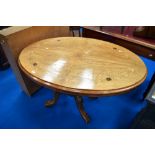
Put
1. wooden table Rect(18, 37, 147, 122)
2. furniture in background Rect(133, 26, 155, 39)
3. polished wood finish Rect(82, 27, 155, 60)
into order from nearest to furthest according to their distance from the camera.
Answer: wooden table Rect(18, 37, 147, 122), polished wood finish Rect(82, 27, 155, 60), furniture in background Rect(133, 26, 155, 39)

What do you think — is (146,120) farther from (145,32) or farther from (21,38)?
(145,32)

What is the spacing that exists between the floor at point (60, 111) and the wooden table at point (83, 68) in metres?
0.71

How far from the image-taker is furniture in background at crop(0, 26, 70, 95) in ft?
3.97

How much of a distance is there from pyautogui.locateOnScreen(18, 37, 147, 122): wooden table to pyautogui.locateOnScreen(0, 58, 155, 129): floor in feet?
2.32

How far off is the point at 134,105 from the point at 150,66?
3.46ft

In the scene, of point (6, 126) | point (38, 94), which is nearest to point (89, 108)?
point (38, 94)

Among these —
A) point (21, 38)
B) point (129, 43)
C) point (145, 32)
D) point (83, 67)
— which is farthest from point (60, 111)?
point (145, 32)

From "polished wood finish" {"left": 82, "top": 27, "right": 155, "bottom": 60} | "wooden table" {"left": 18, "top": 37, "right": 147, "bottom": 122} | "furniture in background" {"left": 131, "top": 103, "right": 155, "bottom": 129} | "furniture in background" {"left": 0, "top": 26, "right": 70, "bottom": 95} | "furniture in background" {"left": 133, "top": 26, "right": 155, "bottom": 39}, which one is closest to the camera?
"wooden table" {"left": 18, "top": 37, "right": 147, "bottom": 122}

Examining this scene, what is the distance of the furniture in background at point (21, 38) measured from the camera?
121 centimetres

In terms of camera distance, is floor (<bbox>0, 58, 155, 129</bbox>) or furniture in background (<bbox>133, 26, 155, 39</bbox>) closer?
floor (<bbox>0, 58, 155, 129</bbox>)

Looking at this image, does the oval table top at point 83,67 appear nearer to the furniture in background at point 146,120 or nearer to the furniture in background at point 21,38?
the furniture in background at point 21,38

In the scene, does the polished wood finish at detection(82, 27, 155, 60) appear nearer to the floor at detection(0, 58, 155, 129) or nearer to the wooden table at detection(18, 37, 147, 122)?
the wooden table at detection(18, 37, 147, 122)

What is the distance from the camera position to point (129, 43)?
157cm

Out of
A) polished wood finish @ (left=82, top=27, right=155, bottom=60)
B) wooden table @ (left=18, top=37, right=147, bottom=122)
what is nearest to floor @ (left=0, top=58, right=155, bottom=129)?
polished wood finish @ (left=82, top=27, right=155, bottom=60)
